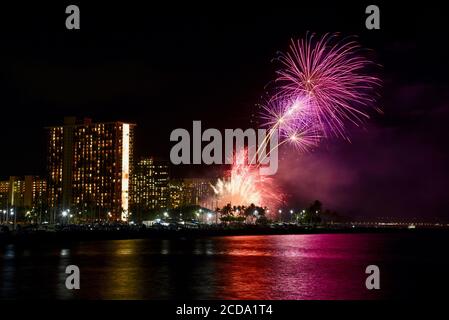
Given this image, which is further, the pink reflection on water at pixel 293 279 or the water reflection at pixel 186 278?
the pink reflection on water at pixel 293 279

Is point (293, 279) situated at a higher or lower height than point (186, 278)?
lower

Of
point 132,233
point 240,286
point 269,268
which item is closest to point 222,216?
point 132,233

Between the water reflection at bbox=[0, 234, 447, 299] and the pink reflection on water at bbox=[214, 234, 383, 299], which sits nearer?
the water reflection at bbox=[0, 234, 447, 299]

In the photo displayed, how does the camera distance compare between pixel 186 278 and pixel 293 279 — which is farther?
pixel 293 279
